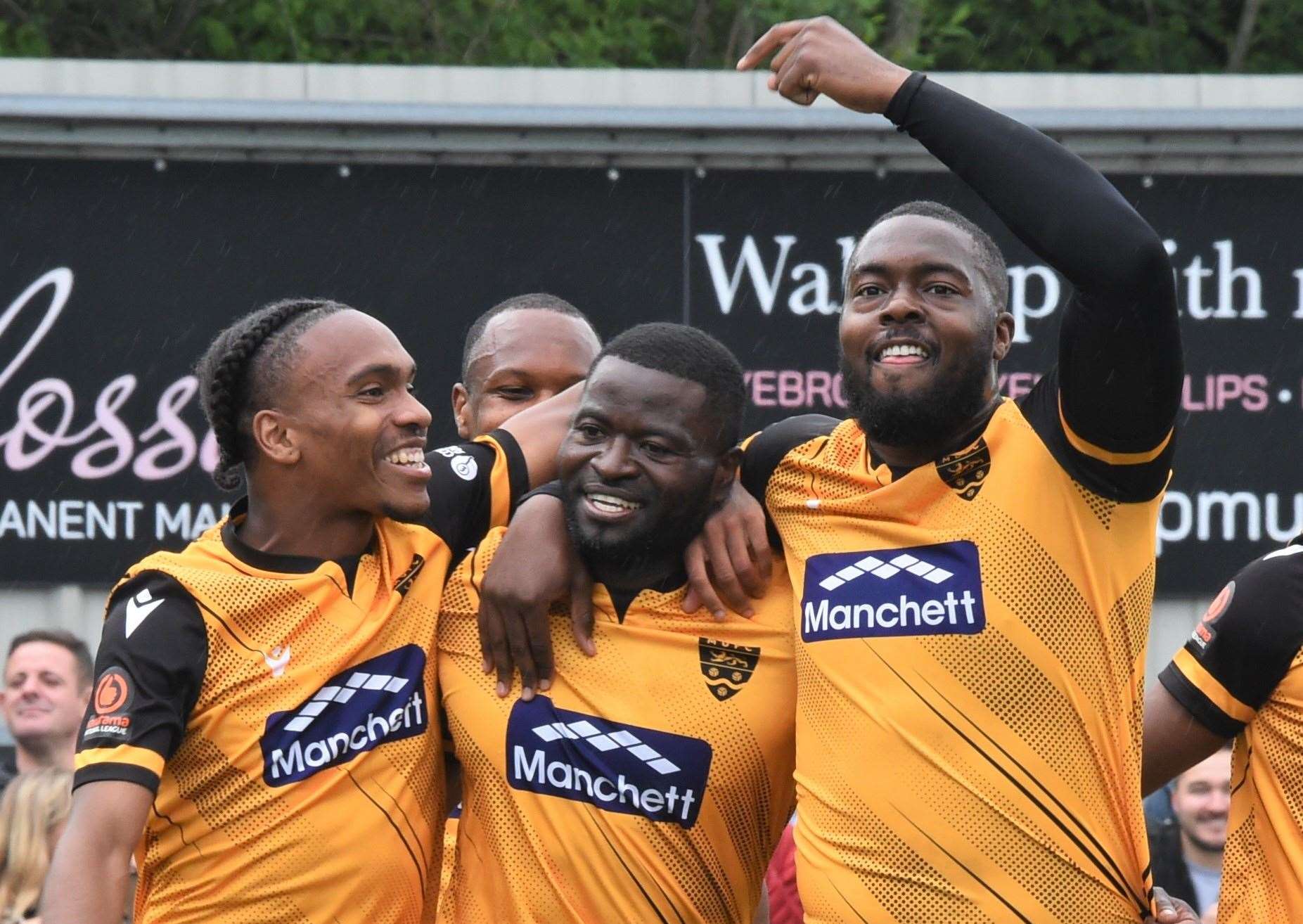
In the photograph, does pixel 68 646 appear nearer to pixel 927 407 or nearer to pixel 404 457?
pixel 404 457

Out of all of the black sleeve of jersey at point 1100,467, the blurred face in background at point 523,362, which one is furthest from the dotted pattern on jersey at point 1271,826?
the blurred face in background at point 523,362

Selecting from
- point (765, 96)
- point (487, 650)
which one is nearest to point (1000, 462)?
point (487, 650)

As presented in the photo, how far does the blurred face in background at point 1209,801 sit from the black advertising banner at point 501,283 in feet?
4.48

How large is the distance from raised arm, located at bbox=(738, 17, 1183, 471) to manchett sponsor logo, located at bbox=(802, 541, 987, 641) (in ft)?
0.89

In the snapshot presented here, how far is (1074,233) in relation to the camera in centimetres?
272

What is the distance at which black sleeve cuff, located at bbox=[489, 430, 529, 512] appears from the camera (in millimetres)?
3463

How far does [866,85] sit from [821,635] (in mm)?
869

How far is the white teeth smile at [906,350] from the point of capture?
9.64ft

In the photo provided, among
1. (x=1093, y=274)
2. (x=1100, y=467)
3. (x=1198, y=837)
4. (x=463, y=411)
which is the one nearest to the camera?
(x=1093, y=274)

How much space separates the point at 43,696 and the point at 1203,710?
3.42m

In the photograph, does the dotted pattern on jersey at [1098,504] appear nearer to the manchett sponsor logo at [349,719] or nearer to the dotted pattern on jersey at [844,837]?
the dotted pattern on jersey at [844,837]

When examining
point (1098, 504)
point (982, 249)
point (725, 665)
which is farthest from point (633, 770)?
point (982, 249)

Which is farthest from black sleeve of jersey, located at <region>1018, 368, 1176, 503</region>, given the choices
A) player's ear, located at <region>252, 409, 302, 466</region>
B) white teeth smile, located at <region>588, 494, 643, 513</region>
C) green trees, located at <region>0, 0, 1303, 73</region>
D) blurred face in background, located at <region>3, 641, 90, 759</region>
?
green trees, located at <region>0, 0, 1303, 73</region>

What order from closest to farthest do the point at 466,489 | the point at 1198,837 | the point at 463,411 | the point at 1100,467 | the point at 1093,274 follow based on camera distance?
the point at 1093,274 → the point at 1100,467 → the point at 466,489 → the point at 463,411 → the point at 1198,837
